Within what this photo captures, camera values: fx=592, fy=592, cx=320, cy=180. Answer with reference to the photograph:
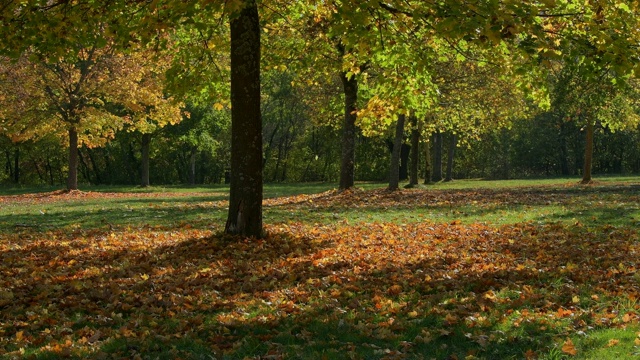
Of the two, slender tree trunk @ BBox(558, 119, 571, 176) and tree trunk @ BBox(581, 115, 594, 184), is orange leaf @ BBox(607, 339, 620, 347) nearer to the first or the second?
tree trunk @ BBox(581, 115, 594, 184)

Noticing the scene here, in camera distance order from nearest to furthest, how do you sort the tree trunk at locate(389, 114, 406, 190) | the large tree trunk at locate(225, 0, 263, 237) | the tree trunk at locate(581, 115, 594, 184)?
the large tree trunk at locate(225, 0, 263, 237) < the tree trunk at locate(389, 114, 406, 190) < the tree trunk at locate(581, 115, 594, 184)

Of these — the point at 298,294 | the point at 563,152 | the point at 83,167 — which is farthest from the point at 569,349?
the point at 83,167

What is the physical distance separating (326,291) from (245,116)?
4.17 metres

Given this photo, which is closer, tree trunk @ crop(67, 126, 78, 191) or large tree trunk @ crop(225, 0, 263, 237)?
large tree trunk @ crop(225, 0, 263, 237)

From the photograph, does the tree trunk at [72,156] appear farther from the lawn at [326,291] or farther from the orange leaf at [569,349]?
the orange leaf at [569,349]

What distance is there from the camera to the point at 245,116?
10742mm

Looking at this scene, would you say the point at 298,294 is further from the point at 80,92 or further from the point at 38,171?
the point at 38,171

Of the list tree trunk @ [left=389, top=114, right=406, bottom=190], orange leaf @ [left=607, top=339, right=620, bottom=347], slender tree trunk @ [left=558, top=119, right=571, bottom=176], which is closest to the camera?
orange leaf @ [left=607, top=339, right=620, bottom=347]

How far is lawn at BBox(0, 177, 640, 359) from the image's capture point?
18.6ft

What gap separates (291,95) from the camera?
5669 cm

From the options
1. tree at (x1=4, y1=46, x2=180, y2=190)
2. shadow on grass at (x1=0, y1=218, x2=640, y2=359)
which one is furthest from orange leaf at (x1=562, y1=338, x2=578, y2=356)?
tree at (x1=4, y1=46, x2=180, y2=190)

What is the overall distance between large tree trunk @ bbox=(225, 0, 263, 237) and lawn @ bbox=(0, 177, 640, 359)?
2.54 ft

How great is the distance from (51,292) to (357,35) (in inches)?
239

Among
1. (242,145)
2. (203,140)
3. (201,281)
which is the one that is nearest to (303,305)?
(201,281)
